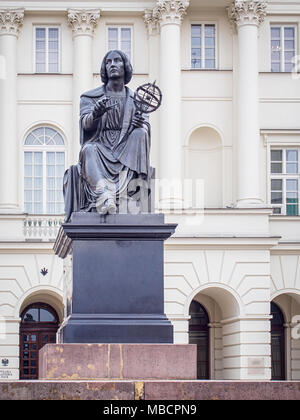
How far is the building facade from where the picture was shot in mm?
37094

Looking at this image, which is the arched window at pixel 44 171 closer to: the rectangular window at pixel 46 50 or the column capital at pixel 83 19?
the rectangular window at pixel 46 50

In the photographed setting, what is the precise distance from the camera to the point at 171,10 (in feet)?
127

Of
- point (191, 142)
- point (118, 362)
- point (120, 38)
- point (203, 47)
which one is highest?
point (120, 38)

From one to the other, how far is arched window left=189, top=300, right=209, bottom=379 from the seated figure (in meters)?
26.7

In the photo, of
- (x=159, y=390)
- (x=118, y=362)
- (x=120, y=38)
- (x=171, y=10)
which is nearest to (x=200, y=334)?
(x=120, y=38)

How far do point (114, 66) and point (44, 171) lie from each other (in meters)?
25.9

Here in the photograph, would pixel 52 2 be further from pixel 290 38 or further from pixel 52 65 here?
pixel 290 38

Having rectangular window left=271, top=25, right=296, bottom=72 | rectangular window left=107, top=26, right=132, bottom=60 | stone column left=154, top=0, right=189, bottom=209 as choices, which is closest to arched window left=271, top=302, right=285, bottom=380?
stone column left=154, top=0, right=189, bottom=209

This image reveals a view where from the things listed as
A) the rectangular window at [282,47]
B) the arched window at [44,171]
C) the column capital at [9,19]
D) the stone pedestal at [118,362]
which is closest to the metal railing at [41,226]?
the arched window at [44,171]

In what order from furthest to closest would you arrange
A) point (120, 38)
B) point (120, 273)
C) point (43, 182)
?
point (120, 38)
point (43, 182)
point (120, 273)

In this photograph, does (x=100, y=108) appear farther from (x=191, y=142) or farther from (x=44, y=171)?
(x=191, y=142)

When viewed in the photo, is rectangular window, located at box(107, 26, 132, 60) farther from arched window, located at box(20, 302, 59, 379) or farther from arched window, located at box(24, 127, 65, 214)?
arched window, located at box(20, 302, 59, 379)

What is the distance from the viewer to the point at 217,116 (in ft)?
130

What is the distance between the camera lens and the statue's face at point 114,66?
522 inches
